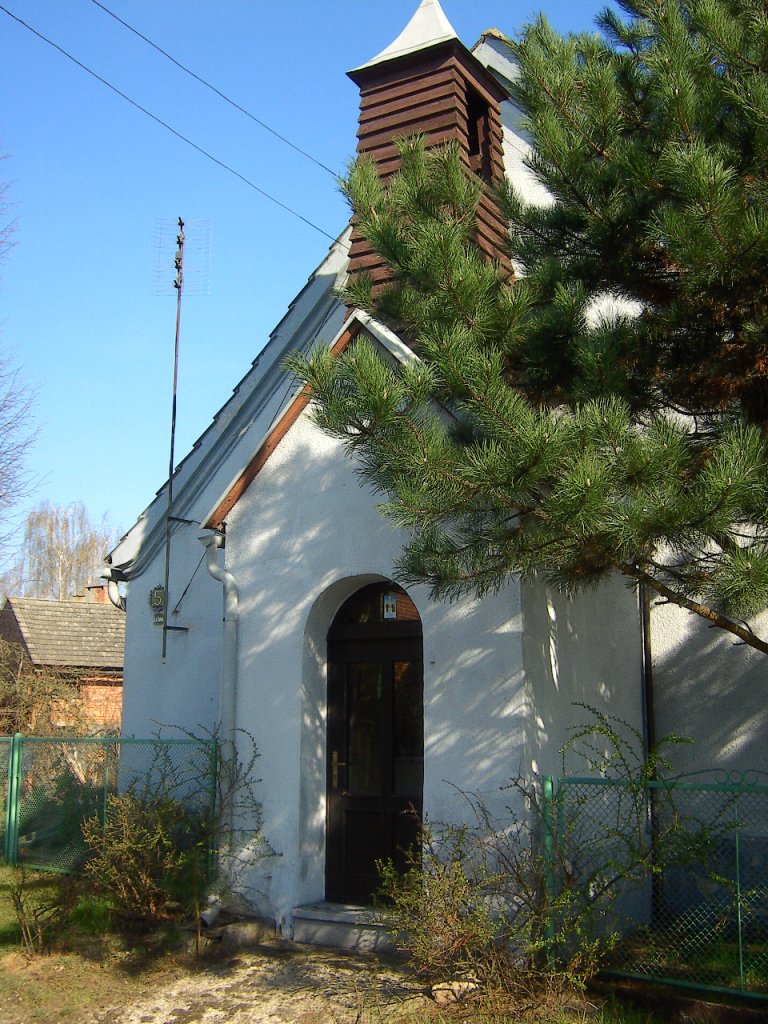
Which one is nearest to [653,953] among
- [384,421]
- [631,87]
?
[384,421]

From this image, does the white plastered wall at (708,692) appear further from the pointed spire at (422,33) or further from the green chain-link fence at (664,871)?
the pointed spire at (422,33)

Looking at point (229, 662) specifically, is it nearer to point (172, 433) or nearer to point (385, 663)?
point (385, 663)

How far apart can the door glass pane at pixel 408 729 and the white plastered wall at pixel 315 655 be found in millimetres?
627

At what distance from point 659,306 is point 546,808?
3341 millimetres

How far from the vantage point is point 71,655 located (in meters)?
21.1

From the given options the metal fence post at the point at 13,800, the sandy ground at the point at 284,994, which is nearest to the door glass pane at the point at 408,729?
the sandy ground at the point at 284,994

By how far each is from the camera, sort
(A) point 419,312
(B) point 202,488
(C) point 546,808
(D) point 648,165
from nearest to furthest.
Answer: (D) point 648,165
(A) point 419,312
(C) point 546,808
(B) point 202,488

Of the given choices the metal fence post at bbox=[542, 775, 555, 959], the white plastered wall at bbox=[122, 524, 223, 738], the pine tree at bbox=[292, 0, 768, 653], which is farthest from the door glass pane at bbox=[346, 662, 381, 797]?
the white plastered wall at bbox=[122, 524, 223, 738]

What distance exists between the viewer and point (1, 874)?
10.7m

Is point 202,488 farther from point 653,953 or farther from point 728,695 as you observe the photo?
point 653,953

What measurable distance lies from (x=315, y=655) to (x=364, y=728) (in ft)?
2.51

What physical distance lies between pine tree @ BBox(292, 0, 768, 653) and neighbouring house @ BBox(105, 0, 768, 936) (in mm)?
1474

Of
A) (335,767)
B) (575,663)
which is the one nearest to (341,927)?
(335,767)

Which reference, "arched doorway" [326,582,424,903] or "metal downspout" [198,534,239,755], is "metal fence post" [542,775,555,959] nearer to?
"arched doorway" [326,582,424,903]
